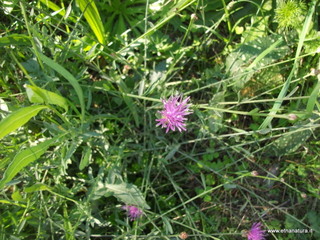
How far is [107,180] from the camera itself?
121 centimetres

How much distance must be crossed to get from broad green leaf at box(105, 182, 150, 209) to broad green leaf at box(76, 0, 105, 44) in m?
0.62

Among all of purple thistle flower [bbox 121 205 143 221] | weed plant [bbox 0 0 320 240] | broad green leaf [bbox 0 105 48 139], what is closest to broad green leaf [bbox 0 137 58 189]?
broad green leaf [bbox 0 105 48 139]

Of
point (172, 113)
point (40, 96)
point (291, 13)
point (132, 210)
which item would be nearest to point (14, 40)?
point (40, 96)

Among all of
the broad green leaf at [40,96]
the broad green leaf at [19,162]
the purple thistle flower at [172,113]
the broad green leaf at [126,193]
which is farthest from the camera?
the broad green leaf at [126,193]

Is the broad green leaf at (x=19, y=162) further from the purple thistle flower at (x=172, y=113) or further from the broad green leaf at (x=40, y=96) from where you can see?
the purple thistle flower at (x=172, y=113)

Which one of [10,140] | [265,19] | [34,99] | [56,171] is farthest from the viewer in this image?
[265,19]

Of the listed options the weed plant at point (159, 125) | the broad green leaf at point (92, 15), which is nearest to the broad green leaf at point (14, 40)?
the weed plant at point (159, 125)

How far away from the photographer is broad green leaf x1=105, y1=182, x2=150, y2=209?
1.20m

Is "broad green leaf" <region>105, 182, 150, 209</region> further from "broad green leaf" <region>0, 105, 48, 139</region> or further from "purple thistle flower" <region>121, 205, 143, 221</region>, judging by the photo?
"broad green leaf" <region>0, 105, 48, 139</region>

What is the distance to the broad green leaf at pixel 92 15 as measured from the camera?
1147mm

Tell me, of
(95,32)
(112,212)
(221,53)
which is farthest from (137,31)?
(112,212)

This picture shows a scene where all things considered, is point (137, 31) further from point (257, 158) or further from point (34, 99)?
point (257, 158)

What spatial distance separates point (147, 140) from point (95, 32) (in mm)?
533

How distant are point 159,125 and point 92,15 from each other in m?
0.54
